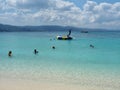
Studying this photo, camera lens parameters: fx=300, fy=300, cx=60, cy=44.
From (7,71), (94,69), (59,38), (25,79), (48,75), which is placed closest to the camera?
(25,79)

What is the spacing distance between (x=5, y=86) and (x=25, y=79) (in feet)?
8.23

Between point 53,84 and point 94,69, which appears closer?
point 53,84

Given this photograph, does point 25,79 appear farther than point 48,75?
No

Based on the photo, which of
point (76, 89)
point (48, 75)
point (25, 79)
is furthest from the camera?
point (48, 75)

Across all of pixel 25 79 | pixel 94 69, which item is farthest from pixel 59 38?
pixel 25 79

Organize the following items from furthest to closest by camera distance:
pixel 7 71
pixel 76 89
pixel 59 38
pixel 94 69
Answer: pixel 59 38 < pixel 94 69 < pixel 7 71 < pixel 76 89

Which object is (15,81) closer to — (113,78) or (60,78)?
(60,78)

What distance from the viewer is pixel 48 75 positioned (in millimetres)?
20578

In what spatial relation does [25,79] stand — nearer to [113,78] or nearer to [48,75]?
[48,75]

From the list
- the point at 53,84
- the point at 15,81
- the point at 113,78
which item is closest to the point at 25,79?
the point at 15,81

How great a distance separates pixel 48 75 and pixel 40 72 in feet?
4.65

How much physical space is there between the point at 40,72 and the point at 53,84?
4176 millimetres

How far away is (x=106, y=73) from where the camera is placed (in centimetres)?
2177

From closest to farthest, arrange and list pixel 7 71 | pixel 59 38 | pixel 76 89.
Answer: pixel 76 89 → pixel 7 71 → pixel 59 38
